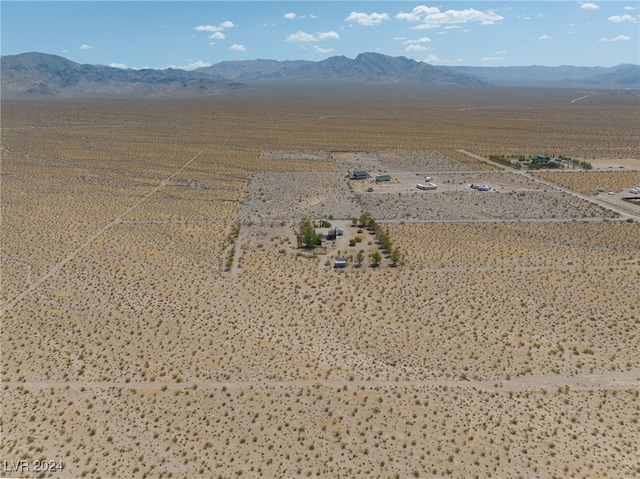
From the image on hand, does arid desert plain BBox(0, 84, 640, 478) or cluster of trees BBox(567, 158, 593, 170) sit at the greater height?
cluster of trees BBox(567, 158, 593, 170)

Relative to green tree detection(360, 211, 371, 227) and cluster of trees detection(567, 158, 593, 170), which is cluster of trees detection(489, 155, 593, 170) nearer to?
cluster of trees detection(567, 158, 593, 170)

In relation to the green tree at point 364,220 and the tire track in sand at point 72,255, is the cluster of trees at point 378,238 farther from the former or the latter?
the tire track in sand at point 72,255

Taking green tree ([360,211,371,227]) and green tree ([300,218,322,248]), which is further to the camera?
green tree ([360,211,371,227])

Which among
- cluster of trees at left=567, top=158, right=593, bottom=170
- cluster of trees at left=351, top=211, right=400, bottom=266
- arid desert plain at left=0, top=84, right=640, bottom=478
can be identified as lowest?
arid desert plain at left=0, top=84, right=640, bottom=478

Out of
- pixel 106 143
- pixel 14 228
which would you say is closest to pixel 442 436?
pixel 14 228

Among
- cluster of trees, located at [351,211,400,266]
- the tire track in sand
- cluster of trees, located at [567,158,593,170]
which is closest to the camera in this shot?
the tire track in sand

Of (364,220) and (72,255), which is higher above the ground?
(364,220)

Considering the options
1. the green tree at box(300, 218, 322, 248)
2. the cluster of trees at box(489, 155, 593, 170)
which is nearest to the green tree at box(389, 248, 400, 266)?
the green tree at box(300, 218, 322, 248)

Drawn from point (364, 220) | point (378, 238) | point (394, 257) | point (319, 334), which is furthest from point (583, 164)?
point (319, 334)

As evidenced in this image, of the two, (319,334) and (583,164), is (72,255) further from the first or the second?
(583,164)
